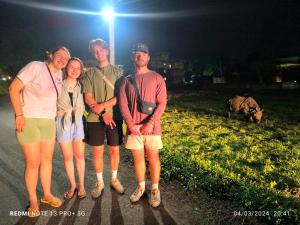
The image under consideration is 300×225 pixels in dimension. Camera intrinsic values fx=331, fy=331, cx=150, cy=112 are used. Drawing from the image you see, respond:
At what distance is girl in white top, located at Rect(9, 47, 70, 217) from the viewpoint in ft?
13.1

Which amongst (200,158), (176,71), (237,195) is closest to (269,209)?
(237,195)

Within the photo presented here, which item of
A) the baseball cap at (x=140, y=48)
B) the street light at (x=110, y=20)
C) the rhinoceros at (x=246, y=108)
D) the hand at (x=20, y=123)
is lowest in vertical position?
the rhinoceros at (x=246, y=108)

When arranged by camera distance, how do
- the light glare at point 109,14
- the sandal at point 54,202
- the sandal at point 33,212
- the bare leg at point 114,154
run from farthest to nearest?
the light glare at point 109,14, the bare leg at point 114,154, the sandal at point 54,202, the sandal at point 33,212

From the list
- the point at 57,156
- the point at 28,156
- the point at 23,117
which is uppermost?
the point at 23,117

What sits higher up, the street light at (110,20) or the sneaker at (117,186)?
the street light at (110,20)

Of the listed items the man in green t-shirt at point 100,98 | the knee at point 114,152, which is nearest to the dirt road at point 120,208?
the man in green t-shirt at point 100,98

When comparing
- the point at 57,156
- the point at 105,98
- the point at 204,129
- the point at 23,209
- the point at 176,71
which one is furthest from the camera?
the point at 176,71

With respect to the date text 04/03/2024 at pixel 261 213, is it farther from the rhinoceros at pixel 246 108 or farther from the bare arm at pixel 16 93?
the rhinoceros at pixel 246 108

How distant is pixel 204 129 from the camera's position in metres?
9.20

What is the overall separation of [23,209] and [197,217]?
2.30 m

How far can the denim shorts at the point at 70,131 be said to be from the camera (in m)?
4.56

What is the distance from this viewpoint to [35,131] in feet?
13.5

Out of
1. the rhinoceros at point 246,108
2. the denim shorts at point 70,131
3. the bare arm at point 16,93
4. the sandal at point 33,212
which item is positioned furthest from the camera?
the rhinoceros at point 246,108

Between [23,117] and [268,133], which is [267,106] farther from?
[23,117]
